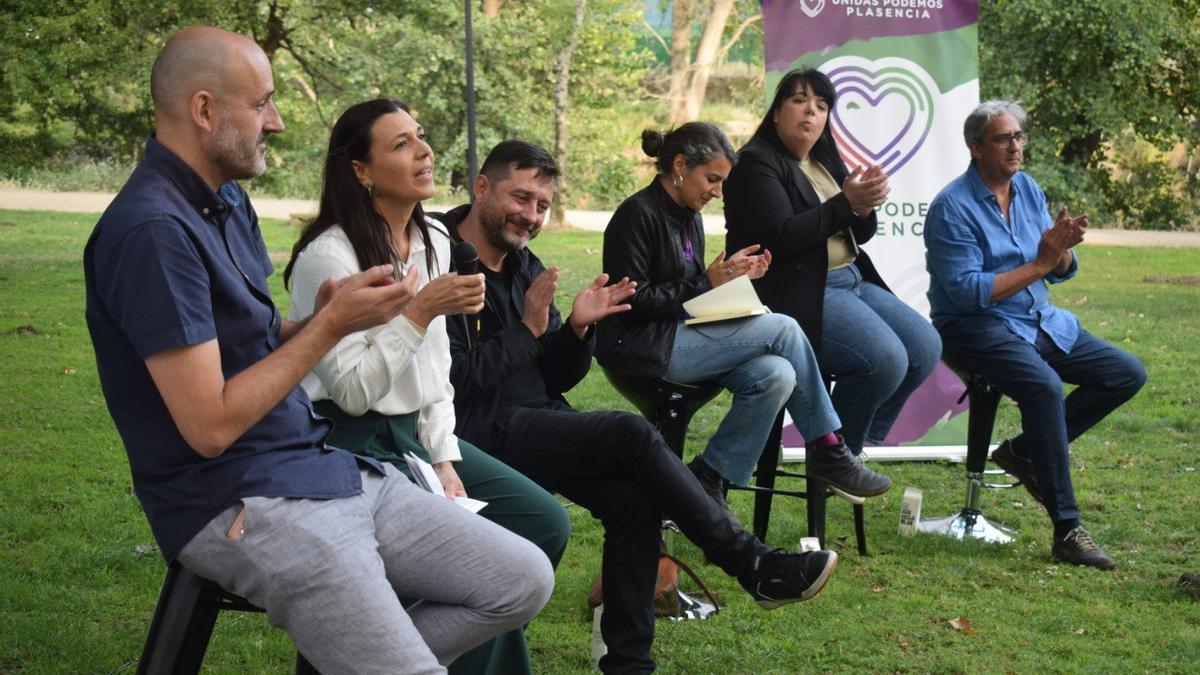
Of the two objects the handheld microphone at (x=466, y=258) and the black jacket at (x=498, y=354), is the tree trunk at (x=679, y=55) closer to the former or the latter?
the black jacket at (x=498, y=354)

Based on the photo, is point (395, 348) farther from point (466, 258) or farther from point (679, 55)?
point (679, 55)

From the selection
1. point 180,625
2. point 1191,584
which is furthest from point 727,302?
point 180,625

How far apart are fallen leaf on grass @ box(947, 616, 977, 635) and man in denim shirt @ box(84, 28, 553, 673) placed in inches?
96.0

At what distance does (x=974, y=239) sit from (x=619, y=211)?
165 cm

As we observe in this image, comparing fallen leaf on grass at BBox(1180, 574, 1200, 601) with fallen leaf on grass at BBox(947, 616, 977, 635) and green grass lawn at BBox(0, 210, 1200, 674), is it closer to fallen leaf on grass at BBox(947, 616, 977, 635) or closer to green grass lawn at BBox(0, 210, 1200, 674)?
green grass lawn at BBox(0, 210, 1200, 674)

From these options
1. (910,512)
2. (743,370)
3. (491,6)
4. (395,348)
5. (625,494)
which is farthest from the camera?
(491,6)

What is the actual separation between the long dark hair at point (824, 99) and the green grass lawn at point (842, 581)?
1534 mm

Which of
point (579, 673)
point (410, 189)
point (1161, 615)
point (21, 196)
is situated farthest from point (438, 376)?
point (21, 196)

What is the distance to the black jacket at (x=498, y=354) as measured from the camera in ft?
13.0

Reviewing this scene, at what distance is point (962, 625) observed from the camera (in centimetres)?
461

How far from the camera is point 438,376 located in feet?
11.9

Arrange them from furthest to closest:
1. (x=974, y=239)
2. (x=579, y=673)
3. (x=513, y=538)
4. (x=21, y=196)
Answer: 1. (x=21, y=196)
2. (x=974, y=239)
3. (x=579, y=673)
4. (x=513, y=538)

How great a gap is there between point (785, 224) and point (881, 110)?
1.67 m

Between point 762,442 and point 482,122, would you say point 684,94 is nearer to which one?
point 482,122
